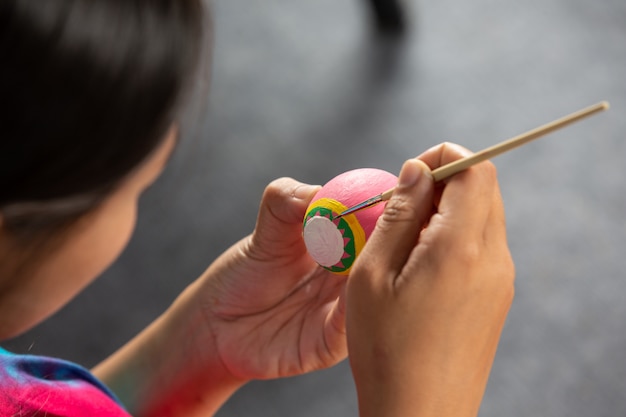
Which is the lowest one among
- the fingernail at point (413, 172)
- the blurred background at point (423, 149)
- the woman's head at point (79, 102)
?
the blurred background at point (423, 149)

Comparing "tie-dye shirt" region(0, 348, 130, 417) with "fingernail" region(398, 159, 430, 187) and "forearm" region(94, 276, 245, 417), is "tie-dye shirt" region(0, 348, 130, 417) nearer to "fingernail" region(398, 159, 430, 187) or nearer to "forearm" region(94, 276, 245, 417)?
"forearm" region(94, 276, 245, 417)

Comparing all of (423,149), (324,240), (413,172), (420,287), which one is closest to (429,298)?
(420,287)

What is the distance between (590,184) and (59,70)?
4.59 ft

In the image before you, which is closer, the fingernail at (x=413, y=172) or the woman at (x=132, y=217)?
the woman at (x=132, y=217)

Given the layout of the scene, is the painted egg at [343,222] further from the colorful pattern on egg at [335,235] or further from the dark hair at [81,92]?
the dark hair at [81,92]

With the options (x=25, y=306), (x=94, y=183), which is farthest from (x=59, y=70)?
(x=25, y=306)

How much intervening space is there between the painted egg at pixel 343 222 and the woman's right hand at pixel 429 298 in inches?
5.7

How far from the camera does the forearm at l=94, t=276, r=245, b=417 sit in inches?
36.8

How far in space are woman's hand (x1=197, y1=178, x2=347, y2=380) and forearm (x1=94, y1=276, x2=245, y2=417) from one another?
2 cm

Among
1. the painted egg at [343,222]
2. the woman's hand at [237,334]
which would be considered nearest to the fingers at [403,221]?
the painted egg at [343,222]

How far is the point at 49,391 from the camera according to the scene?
786 mm

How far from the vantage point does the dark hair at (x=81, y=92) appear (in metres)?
0.50

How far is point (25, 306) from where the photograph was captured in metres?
0.67

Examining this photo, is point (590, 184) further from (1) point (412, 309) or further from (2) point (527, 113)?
(1) point (412, 309)
